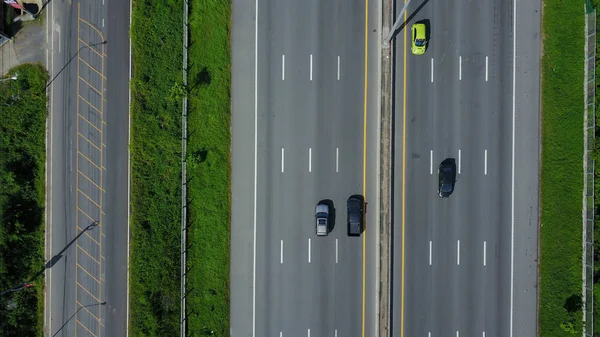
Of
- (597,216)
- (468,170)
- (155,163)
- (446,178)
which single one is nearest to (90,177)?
(155,163)

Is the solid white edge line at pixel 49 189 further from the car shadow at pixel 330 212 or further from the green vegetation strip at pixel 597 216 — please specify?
the green vegetation strip at pixel 597 216

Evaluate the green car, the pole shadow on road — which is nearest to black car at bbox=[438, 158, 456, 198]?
the green car

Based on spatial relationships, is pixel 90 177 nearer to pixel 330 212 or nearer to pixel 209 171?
pixel 209 171

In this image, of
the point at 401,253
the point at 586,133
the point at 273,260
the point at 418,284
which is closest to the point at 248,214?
the point at 273,260

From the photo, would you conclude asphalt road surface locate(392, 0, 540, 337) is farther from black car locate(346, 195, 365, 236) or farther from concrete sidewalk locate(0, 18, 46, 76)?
concrete sidewalk locate(0, 18, 46, 76)

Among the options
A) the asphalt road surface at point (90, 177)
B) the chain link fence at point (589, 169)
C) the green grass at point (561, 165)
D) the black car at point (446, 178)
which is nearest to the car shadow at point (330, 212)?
the black car at point (446, 178)

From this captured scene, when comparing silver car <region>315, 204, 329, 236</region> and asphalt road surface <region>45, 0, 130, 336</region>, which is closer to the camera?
silver car <region>315, 204, 329, 236</region>
